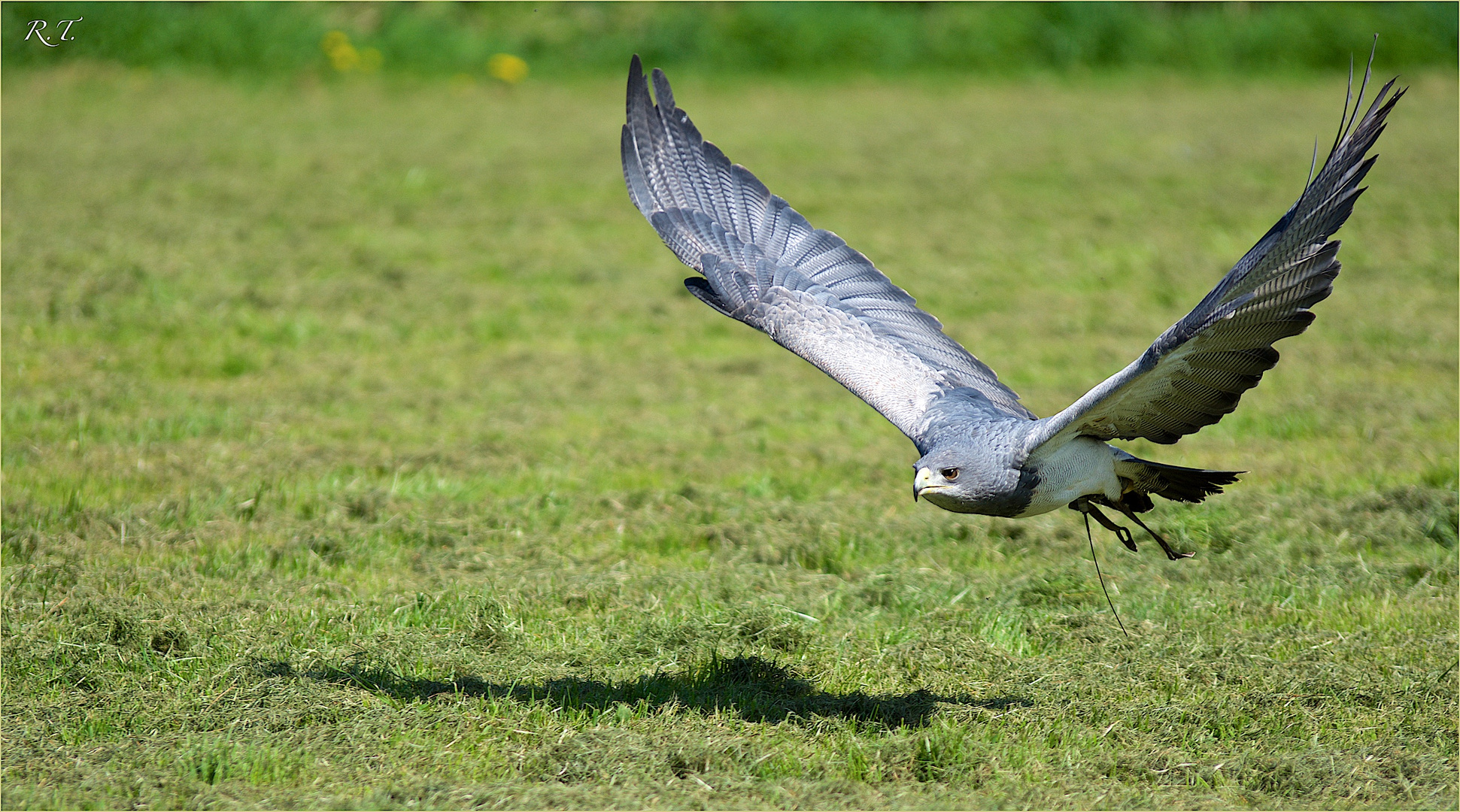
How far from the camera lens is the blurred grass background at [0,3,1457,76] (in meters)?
16.8

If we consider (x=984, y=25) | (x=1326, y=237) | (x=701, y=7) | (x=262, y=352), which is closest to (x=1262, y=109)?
(x=984, y=25)

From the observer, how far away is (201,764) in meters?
3.57

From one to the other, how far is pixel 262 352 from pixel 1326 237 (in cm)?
622

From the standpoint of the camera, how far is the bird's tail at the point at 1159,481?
13.8ft

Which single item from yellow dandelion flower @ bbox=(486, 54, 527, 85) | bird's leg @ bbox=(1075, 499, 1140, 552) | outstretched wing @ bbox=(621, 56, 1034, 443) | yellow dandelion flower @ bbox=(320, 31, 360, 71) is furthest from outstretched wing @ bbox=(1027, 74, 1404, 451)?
yellow dandelion flower @ bbox=(320, 31, 360, 71)

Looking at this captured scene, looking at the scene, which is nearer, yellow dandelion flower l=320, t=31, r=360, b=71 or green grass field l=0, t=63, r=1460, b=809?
green grass field l=0, t=63, r=1460, b=809

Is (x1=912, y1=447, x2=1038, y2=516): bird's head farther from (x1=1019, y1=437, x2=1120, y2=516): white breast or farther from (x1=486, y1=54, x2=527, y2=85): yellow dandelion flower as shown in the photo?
(x1=486, y1=54, x2=527, y2=85): yellow dandelion flower

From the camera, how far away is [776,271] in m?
5.23

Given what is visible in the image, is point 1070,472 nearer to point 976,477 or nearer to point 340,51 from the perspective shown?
point 976,477

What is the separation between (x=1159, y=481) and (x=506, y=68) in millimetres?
14518

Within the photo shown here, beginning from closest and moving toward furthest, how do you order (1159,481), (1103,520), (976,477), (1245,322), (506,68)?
(1245,322)
(976,477)
(1159,481)
(1103,520)
(506,68)

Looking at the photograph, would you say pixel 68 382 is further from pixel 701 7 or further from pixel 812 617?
pixel 701 7

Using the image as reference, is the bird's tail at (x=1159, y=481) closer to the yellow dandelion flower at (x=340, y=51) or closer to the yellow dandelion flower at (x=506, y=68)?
the yellow dandelion flower at (x=506, y=68)

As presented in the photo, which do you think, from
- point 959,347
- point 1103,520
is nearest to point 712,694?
point 1103,520
